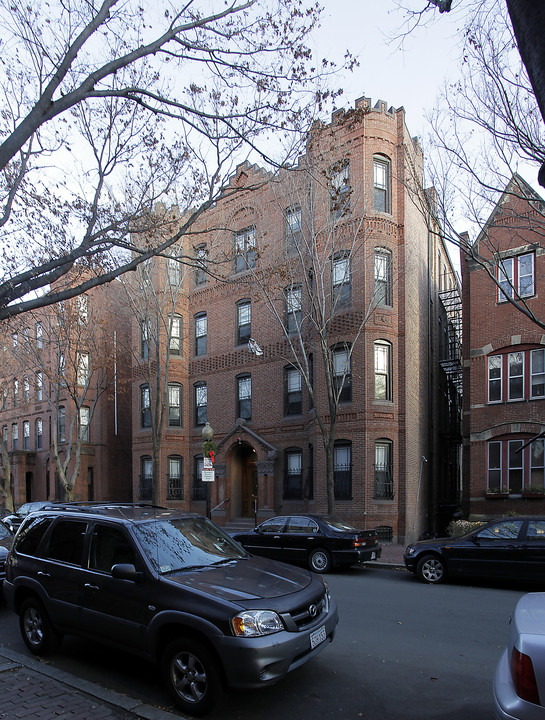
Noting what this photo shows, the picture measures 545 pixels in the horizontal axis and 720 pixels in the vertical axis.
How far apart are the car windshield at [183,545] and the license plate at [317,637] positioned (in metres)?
1.24

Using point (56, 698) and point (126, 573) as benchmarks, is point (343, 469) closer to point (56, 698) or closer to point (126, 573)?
point (126, 573)

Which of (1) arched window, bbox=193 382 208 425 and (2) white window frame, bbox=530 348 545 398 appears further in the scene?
(1) arched window, bbox=193 382 208 425

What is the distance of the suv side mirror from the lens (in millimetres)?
5270

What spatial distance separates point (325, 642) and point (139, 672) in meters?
2.03

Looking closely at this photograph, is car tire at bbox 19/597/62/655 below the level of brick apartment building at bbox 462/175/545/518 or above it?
below

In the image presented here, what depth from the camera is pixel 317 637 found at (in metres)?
5.19

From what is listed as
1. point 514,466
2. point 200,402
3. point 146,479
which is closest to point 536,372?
point 514,466

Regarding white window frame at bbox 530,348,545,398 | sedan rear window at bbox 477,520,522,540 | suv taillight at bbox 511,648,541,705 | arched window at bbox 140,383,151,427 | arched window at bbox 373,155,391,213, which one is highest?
arched window at bbox 373,155,391,213

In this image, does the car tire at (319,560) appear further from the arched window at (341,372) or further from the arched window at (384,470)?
the arched window at (341,372)

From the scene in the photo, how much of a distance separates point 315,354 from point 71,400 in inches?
650

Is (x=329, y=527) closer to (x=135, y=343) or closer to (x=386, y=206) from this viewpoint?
(x=386, y=206)

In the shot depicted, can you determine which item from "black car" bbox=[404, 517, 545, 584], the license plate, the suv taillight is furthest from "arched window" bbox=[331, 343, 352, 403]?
the suv taillight

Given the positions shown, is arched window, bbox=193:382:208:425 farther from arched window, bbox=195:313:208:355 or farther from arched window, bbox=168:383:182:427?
arched window, bbox=195:313:208:355

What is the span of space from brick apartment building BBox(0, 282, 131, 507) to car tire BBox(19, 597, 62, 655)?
49.6 feet
